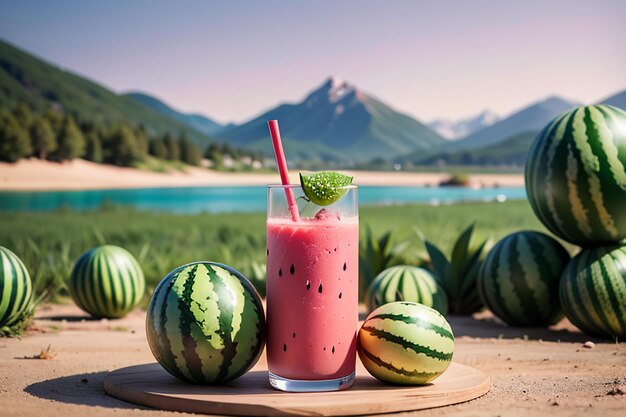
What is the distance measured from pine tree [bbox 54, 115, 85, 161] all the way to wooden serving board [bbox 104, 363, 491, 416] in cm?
4576

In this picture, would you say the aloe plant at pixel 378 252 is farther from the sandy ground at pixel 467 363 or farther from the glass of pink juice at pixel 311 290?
the glass of pink juice at pixel 311 290

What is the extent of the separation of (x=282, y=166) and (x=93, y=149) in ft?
164

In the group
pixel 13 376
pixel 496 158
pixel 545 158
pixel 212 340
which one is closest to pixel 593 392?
pixel 212 340

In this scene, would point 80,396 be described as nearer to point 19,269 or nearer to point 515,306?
point 19,269

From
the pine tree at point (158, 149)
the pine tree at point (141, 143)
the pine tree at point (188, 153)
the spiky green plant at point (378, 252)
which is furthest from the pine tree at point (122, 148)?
the spiky green plant at point (378, 252)

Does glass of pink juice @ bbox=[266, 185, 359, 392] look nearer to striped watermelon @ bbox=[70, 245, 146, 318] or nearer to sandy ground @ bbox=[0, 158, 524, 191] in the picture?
striped watermelon @ bbox=[70, 245, 146, 318]

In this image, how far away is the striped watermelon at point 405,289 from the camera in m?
5.81

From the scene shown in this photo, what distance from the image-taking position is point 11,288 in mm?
5031

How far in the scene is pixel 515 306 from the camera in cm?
599

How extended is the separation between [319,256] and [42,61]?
130 m

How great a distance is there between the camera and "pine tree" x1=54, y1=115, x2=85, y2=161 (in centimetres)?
4712

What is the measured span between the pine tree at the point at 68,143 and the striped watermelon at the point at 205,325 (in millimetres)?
45893

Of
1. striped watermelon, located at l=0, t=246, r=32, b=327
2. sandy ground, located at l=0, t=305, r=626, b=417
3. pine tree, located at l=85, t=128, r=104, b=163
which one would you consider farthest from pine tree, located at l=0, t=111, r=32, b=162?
striped watermelon, located at l=0, t=246, r=32, b=327

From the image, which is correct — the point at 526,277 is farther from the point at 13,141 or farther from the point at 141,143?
the point at 141,143
